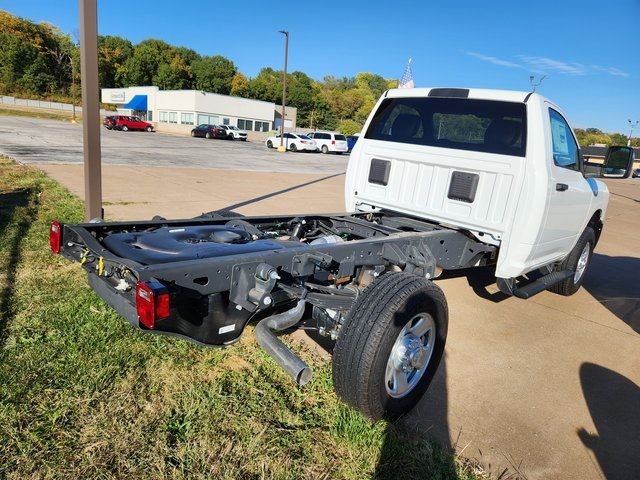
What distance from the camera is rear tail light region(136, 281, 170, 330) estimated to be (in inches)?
87.5

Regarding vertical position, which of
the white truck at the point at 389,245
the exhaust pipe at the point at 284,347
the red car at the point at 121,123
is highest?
the white truck at the point at 389,245

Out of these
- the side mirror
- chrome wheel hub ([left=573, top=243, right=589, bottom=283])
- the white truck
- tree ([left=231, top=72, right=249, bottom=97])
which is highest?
tree ([left=231, top=72, right=249, bottom=97])

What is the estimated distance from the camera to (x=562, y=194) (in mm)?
4613

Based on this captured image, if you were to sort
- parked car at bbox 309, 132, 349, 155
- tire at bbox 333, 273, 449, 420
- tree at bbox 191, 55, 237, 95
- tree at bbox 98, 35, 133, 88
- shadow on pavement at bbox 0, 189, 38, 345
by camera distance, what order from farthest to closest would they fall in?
tree at bbox 191, 55, 237, 95, tree at bbox 98, 35, 133, 88, parked car at bbox 309, 132, 349, 155, shadow on pavement at bbox 0, 189, 38, 345, tire at bbox 333, 273, 449, 420

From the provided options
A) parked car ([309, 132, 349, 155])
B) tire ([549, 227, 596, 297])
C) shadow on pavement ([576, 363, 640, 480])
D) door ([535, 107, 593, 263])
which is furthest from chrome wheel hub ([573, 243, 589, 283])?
parked car ([309, 132, 349, 155])

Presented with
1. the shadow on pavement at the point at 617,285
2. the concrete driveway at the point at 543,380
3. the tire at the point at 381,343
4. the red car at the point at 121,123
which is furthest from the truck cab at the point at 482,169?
the red car at the point at 121,123

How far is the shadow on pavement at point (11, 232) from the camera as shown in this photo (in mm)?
4118

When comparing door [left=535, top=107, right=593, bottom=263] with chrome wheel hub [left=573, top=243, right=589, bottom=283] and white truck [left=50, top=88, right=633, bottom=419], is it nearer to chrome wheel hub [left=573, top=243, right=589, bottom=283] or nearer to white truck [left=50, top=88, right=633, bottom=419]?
white truck [left=50, top=88, right=633, bottom=419]

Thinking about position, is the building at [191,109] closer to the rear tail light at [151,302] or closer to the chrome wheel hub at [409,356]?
the chrome wheel hub at [409,356]

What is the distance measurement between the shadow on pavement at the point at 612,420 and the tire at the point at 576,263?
191cm

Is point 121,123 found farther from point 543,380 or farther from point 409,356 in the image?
point 409,356

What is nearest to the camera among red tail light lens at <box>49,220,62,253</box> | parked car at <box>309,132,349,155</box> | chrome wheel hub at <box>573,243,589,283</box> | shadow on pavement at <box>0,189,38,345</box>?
red tail light lens at <box>49,220,62,253</box>

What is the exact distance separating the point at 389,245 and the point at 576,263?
3.56 meters

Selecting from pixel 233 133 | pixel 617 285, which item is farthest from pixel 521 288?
pixel 233 133
